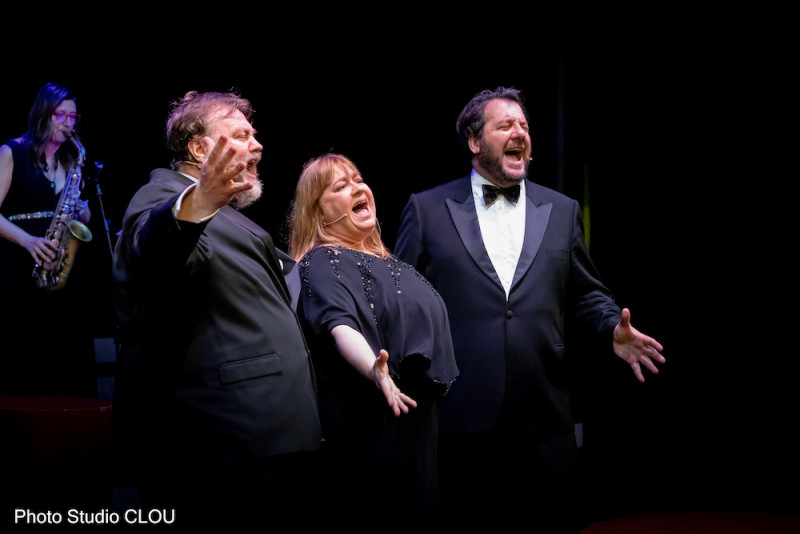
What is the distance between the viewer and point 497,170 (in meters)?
3.11

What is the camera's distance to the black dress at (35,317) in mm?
3508

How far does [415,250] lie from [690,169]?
1.41 metres

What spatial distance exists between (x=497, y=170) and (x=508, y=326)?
60 centimetres

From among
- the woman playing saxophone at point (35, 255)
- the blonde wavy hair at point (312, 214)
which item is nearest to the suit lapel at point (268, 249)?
the blonde wavy hair at point (312, 214)

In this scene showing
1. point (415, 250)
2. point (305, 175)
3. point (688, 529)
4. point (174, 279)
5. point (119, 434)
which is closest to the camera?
point (174, 279)

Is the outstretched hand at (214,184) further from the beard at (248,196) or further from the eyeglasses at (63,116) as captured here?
the eyeglasses at (63,116)

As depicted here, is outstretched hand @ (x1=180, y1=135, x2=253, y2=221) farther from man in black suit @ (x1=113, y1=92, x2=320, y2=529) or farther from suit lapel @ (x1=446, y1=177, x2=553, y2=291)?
suit lapel @ (x1=446, y1=177, x2=553, y2=291)

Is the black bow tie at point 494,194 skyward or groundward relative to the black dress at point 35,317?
skyward

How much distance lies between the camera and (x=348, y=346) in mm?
2246

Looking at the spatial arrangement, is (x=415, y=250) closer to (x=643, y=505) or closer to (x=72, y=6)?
(x=643, y=505)

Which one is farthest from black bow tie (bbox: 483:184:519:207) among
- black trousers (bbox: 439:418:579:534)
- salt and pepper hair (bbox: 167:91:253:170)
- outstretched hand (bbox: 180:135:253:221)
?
outstretched hand (bbox: 180:135:253:221)

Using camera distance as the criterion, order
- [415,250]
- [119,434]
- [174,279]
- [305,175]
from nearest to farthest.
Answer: [174,279], [119,434], [305,175], [415,250]

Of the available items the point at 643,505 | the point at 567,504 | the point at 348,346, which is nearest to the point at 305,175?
the point at 348,346

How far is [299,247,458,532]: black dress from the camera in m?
2.31
